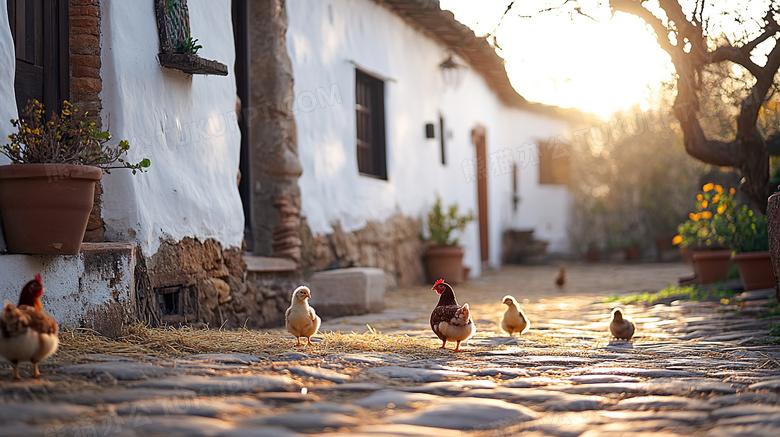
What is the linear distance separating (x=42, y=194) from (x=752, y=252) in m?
6.23

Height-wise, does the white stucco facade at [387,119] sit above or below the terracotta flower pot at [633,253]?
above

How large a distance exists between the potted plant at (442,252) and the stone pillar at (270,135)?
4.32m

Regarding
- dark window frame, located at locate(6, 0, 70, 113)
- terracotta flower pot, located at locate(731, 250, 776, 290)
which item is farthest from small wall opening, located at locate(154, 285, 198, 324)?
terracotta flower pot, located at locate(731, 250, 776, 290)

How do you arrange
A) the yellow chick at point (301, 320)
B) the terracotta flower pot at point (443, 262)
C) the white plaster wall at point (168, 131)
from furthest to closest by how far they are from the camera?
the terracotta flower pot at point (443, 262)
the white plaster wall at point (168, 131)
the yellow chick at point (301, 320)

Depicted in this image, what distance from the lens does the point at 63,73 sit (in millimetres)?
4363

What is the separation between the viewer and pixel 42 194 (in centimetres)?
363

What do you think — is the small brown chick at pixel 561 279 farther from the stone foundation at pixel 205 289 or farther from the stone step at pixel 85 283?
the stone step at pixel 85 283

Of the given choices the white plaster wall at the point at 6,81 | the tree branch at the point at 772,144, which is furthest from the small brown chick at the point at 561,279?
the white plaster wall at the point at 6,81

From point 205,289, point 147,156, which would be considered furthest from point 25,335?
point 205,289

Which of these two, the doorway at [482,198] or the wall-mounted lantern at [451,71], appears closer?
the wall-mounted lantern at [451,71]

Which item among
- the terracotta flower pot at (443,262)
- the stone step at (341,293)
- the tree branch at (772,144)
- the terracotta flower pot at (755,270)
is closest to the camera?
the tree branch at (772,144)

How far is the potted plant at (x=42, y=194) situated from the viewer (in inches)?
143

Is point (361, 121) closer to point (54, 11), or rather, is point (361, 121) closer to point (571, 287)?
point (571, 287)

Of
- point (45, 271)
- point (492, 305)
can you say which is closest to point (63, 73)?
point (45, 271)
